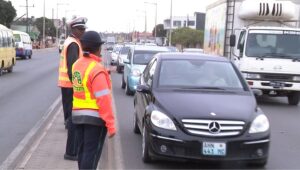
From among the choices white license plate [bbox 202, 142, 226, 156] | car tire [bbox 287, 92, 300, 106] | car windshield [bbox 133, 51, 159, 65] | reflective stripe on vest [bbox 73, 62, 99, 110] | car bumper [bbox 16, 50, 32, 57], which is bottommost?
car bumper [bbox 16, 50, 32, 57]

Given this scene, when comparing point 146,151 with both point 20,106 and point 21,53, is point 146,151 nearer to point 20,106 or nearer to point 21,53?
point 20,106

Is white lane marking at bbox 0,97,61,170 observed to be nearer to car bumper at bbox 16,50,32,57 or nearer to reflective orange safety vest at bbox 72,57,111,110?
reflective orange safety vest at bbox 72,57,111,110

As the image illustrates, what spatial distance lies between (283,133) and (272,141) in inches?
44.4

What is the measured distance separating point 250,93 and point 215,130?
1437 millimetres

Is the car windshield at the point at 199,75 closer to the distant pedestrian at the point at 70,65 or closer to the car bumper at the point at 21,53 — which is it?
Answer: the distant pedestrian at the point at 70,65

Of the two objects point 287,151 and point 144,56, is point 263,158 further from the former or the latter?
point 144,56

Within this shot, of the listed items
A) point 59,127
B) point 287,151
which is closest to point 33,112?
point 59,127

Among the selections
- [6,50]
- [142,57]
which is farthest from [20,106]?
[6,50]

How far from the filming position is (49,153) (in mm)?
8172

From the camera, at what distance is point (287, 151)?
9.25m

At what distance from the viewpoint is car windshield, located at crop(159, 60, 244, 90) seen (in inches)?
340

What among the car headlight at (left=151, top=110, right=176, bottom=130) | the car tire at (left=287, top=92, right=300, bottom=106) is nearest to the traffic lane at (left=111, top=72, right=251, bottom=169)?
the car headlight at (left=151, top=110, right=176, bottom=130)

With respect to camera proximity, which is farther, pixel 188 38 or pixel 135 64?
pixel 188 38

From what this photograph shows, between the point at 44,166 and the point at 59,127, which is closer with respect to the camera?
the point at 44,166
